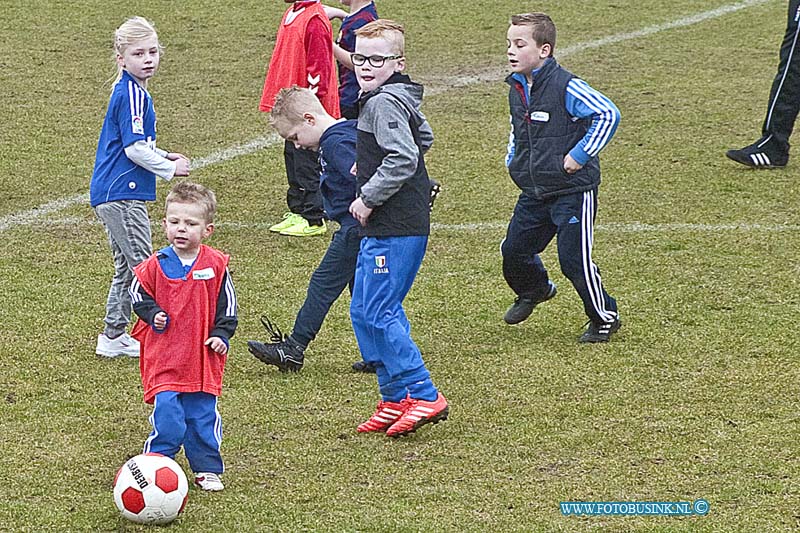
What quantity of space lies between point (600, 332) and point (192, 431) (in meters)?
2.50

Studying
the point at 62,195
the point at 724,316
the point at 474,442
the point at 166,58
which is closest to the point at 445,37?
the point at 166,58

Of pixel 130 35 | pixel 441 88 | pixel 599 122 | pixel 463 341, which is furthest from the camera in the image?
pixel 441 88

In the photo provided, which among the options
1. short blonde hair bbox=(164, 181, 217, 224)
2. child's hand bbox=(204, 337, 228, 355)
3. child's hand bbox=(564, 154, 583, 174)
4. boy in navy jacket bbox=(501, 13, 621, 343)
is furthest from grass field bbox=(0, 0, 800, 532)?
short blonde hair bbox=(164, 181, 217, 224)

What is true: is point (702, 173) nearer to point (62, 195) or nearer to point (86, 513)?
point (62, 195)

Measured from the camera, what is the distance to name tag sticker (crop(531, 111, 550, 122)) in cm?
664

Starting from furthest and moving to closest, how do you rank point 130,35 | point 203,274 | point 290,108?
1. point 130,35
2. point 290,108
3. point 203,274

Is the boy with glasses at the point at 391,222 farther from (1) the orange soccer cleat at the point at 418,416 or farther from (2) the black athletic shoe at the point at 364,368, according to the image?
(2) the black athletic shoe at the point at 364,368

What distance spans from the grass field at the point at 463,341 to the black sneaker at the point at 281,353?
11 cm

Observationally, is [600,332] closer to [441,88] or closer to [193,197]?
[193,197]

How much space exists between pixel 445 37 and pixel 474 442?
32.2 ft

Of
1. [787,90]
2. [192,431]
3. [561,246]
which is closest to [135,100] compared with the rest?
[192,431]

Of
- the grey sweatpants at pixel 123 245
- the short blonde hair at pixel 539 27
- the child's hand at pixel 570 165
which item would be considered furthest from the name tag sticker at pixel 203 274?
the short blonde hair at pixel 539 27

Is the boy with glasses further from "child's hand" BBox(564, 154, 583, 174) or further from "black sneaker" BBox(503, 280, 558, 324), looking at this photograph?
"black sneaker" BBox(503, 280, 558, 324)

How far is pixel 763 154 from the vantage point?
10031mm
